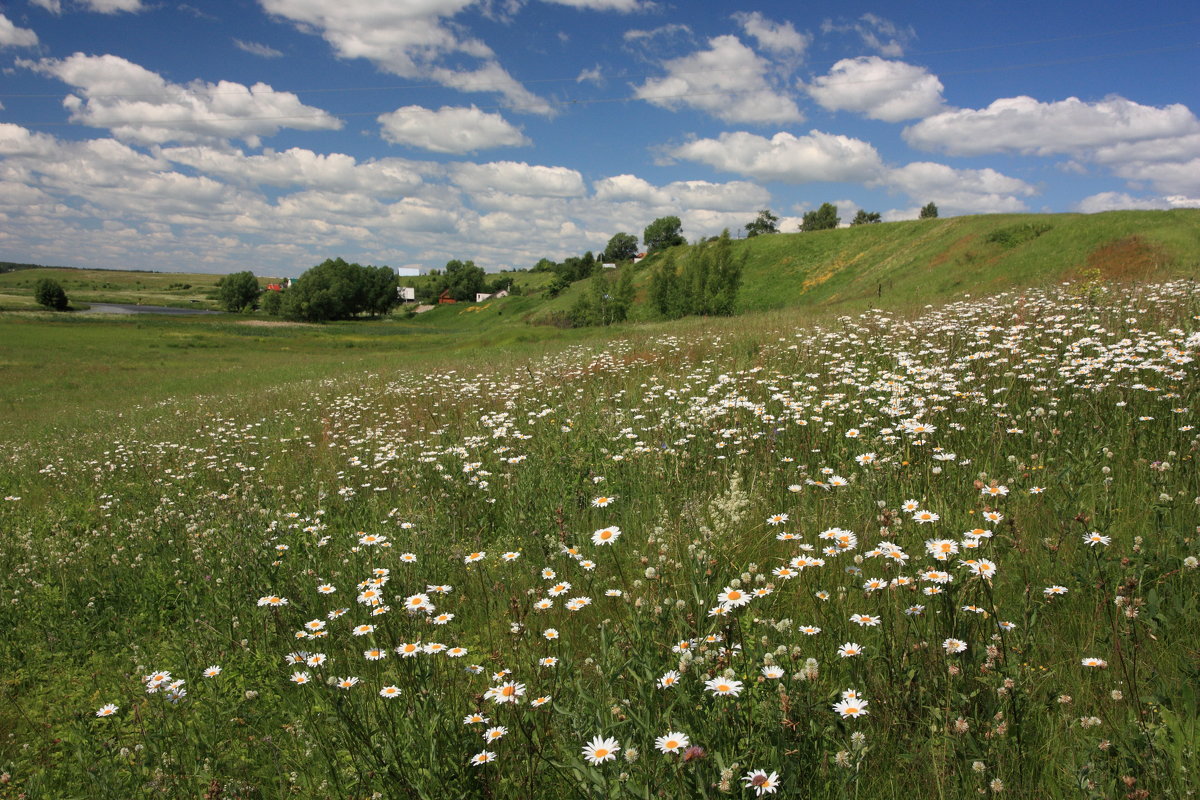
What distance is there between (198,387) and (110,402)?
9.96ft

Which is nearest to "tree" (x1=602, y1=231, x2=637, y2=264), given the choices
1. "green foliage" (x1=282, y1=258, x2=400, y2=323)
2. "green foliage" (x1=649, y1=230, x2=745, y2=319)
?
"green foliage" (x1=282, y1=258, x2=400, y2=323)

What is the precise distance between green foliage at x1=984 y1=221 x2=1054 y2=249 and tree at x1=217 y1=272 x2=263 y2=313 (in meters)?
138

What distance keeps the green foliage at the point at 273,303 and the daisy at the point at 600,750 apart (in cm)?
13356

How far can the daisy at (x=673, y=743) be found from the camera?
1.72 metres

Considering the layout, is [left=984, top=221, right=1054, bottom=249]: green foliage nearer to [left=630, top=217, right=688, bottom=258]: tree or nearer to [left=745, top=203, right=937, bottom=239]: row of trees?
[left=745, top=203, right=937, bottom=239]: row of trees

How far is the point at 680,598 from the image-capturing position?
2.81m

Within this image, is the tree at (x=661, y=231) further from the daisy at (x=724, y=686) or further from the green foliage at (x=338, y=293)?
the daisy at (x=724, y=686)

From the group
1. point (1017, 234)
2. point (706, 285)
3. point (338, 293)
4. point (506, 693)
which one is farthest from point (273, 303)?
point (506, 693)

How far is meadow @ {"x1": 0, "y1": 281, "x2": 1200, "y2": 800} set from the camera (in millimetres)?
1998

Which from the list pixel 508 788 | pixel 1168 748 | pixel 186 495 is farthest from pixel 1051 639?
pixel 186 495

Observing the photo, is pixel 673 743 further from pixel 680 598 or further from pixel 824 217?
pixel 824 217

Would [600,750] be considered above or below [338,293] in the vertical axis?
below

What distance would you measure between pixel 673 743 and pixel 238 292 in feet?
500

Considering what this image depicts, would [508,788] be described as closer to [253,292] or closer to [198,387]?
[198,387]
